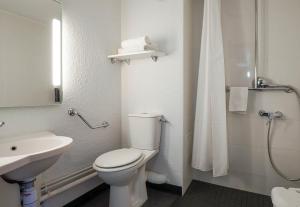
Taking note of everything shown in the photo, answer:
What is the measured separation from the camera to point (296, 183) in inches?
72.3

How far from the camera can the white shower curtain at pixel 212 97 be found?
191 centimetres

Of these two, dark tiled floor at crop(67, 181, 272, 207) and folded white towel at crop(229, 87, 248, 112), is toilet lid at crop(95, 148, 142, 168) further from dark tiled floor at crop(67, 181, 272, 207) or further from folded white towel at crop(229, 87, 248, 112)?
folded white towel at crop(229, 87, 248, 112)

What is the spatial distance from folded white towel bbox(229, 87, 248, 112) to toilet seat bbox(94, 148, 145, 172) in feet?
3.37

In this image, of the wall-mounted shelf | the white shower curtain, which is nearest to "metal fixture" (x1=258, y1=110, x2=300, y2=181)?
the white shower curtain

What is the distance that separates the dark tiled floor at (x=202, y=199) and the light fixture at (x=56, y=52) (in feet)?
3.78

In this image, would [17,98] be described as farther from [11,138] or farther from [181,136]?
[181,136]

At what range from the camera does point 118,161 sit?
155cm

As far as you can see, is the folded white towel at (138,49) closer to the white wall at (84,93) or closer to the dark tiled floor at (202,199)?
the white wall at (84,93)

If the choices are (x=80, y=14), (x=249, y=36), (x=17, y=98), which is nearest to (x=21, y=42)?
(x=17, y=98)

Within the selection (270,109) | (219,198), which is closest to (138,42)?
(270,109)

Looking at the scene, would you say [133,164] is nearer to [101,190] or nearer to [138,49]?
[101,190]

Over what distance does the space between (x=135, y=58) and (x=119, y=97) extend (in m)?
0.48

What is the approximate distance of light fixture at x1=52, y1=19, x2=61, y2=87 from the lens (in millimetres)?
1557

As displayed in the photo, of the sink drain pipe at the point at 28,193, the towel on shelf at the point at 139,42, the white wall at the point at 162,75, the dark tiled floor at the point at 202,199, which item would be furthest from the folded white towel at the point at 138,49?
the dark tiled floor at the point at 202,199
